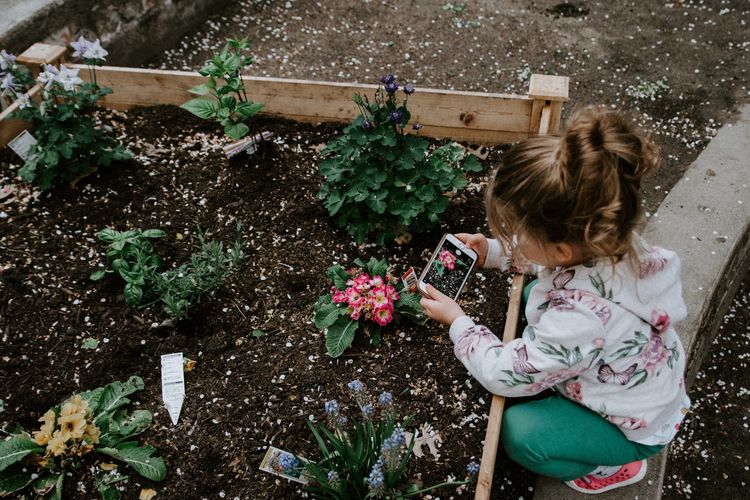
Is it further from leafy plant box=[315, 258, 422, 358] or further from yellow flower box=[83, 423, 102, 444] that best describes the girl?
yellow flower box=[83, 423, 102, 444]

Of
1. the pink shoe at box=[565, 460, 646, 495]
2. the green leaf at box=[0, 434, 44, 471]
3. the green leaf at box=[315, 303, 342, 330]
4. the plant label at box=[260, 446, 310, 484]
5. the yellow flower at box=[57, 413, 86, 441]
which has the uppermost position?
the green leaf at box=[315, 303, 342, 330]

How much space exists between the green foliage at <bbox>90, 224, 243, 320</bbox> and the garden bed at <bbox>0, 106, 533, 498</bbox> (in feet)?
0.23

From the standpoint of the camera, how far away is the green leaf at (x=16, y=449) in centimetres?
191

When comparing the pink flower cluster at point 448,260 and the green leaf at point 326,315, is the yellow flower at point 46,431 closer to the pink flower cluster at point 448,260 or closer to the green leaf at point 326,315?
the green leaf at point 326,315

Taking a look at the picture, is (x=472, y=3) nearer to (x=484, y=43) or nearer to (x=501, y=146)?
(x=484, y=43)

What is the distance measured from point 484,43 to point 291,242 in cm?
256

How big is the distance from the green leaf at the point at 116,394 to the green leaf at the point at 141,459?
0.13 metres

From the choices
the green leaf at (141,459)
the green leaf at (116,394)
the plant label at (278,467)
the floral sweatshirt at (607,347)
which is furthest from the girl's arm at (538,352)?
the green leaf at (116,394)

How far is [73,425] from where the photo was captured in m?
1.93

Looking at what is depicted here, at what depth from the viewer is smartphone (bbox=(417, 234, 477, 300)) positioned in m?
2.34

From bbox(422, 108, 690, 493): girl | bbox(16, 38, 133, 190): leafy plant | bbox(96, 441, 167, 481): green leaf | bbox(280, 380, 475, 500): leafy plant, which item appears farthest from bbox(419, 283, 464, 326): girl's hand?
bbox(16, 38, 133, 190): leafy plant

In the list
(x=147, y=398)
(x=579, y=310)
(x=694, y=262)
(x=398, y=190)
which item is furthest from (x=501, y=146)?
(x=147, y=398)

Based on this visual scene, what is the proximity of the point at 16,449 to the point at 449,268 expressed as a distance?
1640 mm

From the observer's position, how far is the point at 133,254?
2.47 m
